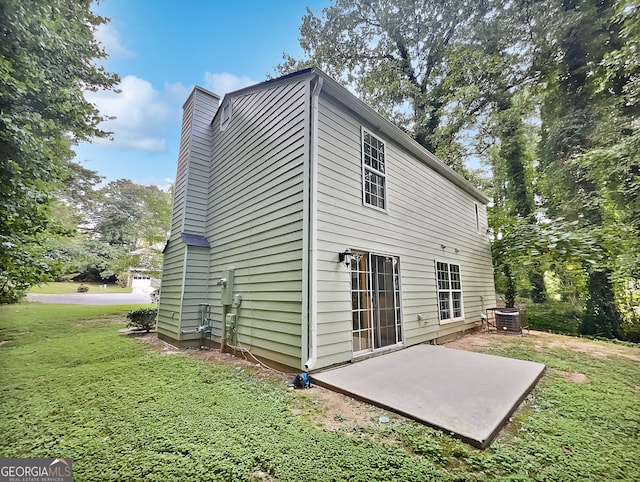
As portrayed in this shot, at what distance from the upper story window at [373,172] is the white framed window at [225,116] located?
378 centimetres

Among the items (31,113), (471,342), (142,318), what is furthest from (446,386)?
(142,318)

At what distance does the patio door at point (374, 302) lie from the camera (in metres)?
4.86

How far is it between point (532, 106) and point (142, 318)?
16833 millimetres

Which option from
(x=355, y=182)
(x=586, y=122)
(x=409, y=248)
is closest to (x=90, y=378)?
(x=355, y=182)

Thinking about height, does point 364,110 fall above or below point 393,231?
above

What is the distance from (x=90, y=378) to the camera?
4.02m

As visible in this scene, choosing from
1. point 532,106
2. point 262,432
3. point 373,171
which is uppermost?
point 532,106

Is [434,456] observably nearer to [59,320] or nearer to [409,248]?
[409,248]

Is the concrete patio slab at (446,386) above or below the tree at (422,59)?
below

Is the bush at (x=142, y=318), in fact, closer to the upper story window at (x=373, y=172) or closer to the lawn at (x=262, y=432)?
the lawn at (x=262, y=432)

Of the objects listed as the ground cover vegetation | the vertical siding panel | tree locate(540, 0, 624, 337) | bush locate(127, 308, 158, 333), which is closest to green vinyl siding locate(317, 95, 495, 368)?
the ground cover vegetation

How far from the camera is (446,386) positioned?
349 centimetres

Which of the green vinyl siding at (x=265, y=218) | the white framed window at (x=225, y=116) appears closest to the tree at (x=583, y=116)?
the green vinyl siding at (x=265, y=218)

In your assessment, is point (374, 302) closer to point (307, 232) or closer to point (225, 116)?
point (307, 232)
